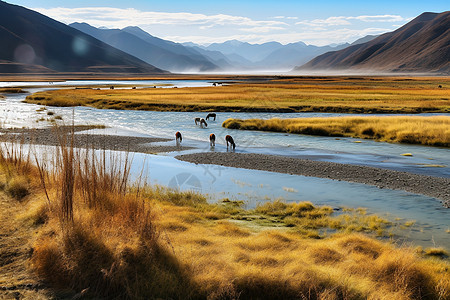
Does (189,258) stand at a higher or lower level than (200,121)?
higher

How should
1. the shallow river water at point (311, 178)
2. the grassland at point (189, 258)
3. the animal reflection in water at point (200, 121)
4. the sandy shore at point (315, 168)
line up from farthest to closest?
the animal reflection in water at point (200, 121)
the sandy shore at point (315, 168)
the shallow river water at point (311, 178)
the grassland at point (189, 258)

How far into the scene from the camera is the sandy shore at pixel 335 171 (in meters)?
15.6

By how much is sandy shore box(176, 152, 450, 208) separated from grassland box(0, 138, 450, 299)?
6220 mm

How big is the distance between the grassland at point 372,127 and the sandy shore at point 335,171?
10.8 metres

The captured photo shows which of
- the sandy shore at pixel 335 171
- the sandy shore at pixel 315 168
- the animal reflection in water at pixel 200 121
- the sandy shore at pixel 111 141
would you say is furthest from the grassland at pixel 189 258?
the animal reflection in water at pixel 200 121

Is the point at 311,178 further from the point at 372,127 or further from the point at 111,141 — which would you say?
the point at 372,127

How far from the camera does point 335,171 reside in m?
18.5

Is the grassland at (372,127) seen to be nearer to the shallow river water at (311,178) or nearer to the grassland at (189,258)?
the shallow river water at (311,178)

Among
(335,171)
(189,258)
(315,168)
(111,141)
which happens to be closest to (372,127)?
(315,168)

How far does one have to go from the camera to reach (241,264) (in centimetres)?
720

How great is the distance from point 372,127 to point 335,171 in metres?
14.4

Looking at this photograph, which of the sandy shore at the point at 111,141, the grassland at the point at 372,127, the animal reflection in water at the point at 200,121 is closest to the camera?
the sandy shore at the point at 111,141

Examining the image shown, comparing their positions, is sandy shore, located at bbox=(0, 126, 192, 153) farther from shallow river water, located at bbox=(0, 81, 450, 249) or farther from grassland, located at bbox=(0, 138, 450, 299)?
grassland, located at bbox=(0, 138, 450, 299)

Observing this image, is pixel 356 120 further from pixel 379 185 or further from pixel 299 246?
pixel 299 246
